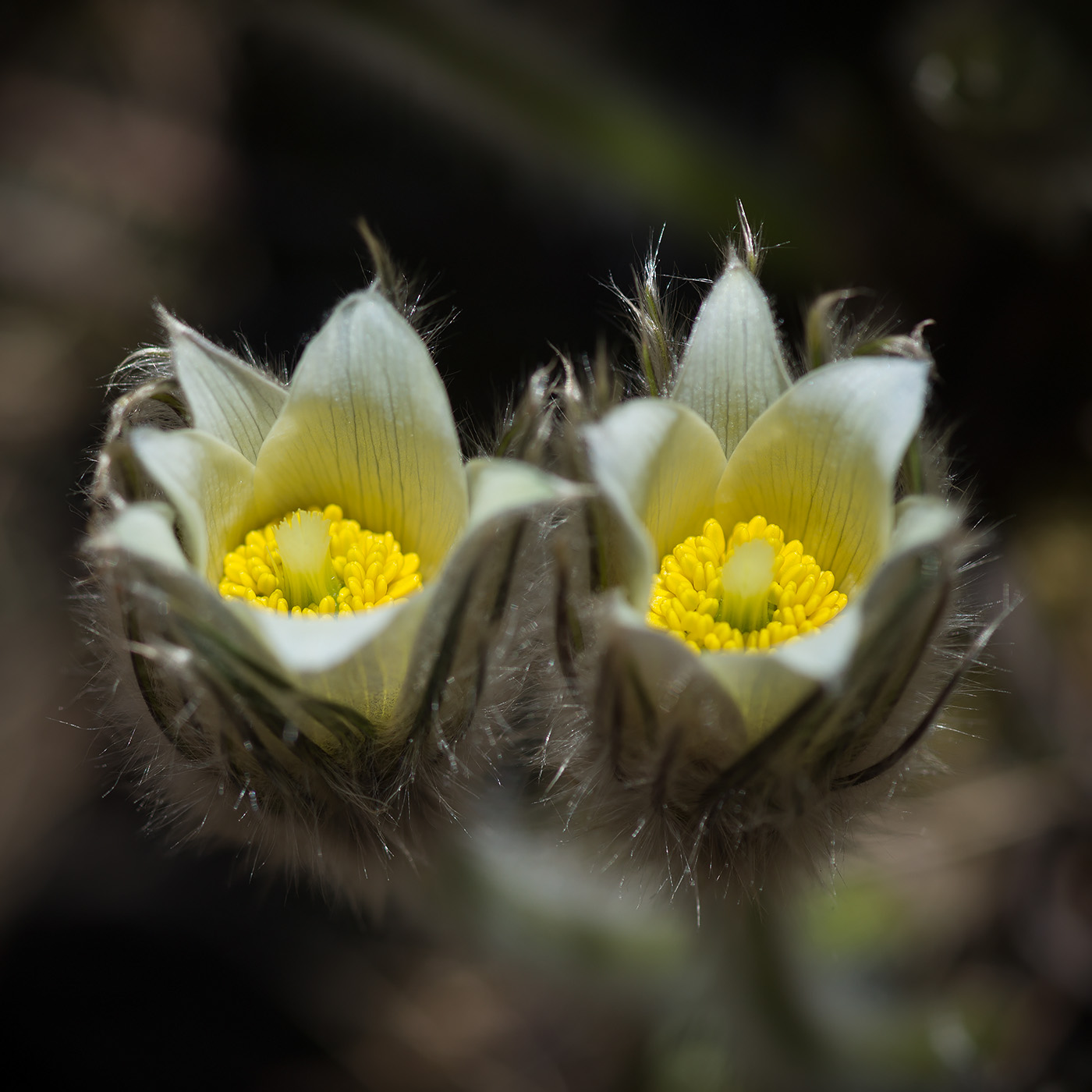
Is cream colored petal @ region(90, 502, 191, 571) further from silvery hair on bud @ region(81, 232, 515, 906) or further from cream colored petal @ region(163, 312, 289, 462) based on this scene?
cream colored petal @ region(163, 312, 289, 462)

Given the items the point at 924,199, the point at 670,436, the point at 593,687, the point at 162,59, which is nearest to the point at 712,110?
the point at 924,199

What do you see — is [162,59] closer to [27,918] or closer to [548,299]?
[548,299]

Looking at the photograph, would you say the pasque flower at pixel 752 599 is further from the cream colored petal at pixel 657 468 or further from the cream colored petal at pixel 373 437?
the cream colored petal at pixel 373 437

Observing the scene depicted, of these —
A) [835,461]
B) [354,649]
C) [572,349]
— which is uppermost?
[835,461]

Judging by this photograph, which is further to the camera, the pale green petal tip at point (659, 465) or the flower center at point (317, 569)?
the flower center at point (317, 569)

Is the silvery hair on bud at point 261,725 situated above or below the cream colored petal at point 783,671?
below

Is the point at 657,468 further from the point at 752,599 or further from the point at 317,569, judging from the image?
the point at 317,569

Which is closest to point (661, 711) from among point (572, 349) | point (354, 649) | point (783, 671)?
point (783, 671)

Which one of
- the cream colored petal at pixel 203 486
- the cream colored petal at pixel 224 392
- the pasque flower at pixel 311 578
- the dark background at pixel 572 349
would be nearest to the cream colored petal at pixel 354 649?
the pasque flower at pixel 311 578
